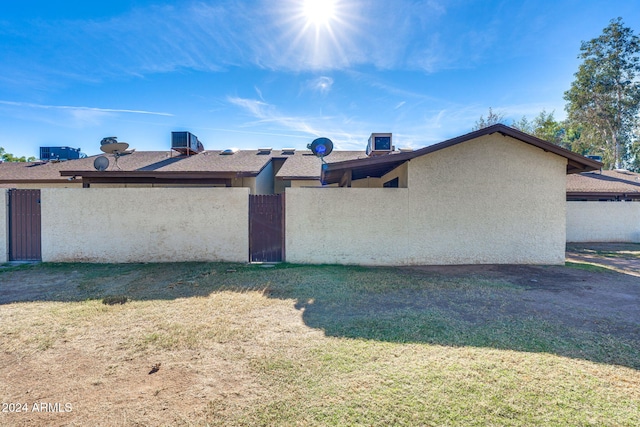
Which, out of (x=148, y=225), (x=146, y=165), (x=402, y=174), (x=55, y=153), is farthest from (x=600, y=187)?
(x=55, y=153)

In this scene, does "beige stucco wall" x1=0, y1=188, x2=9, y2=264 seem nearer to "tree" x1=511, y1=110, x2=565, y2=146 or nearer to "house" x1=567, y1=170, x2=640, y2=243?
"house" x1=567, y1=170, x2=640, y2=243

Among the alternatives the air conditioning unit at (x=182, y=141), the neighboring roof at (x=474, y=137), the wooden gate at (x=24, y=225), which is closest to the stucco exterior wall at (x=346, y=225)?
the neighboring roof at (x=474, y=137)

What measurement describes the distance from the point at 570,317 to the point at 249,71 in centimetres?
1429

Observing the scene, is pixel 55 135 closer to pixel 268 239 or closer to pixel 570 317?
pixel 268 239

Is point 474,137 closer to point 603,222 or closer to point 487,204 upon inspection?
point 487,204

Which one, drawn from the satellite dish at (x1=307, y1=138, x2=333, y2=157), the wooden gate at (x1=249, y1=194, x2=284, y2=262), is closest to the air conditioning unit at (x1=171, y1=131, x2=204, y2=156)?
the wooden gate at (x1=249, y1=194, x2=284, y2=262)

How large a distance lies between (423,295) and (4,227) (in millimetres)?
11939

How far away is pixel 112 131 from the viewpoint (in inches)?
610

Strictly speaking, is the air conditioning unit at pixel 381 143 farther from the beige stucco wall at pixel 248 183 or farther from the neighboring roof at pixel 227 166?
the beige stucco wall at pixel 248 183

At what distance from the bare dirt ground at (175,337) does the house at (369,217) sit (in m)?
1.54

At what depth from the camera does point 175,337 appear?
3.76 m

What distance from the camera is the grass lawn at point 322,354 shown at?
236 centimetres

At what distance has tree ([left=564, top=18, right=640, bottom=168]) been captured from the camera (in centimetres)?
2100

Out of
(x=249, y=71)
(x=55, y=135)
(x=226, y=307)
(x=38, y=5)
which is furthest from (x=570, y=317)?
(x=55, y=135)
